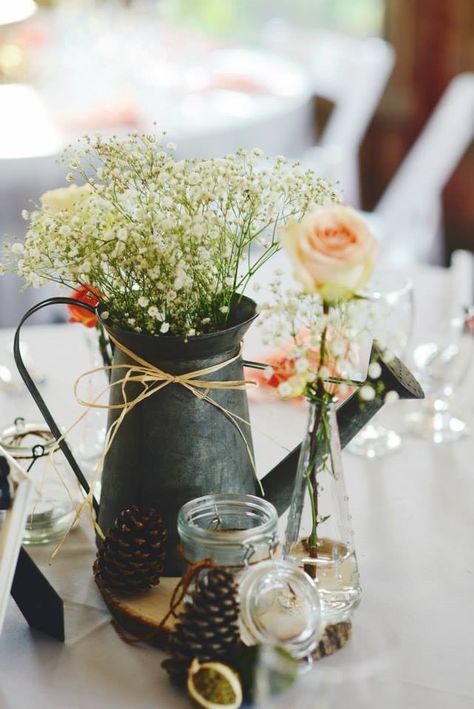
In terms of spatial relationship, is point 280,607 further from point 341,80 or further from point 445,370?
point 341,80

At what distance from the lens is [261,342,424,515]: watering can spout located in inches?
34.8

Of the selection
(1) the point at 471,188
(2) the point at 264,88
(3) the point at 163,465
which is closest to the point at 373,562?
(3) the point at 163,465

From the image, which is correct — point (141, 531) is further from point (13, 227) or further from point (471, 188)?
point (471, 188)

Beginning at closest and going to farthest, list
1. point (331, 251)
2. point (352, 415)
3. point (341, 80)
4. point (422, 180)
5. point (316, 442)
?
point (331, 251), point (316, 442), point (352, 415), point (422, 180), point (341, 80)

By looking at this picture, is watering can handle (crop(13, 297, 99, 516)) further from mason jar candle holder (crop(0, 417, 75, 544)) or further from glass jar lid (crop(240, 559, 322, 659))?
glass jar lid (crop(240, 559, 322, 659))

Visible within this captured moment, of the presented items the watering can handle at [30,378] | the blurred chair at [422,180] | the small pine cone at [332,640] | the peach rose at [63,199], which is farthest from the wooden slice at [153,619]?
the blurred chair at [422,180]

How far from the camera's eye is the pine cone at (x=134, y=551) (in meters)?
0.86

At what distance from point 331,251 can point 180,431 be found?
0.25m

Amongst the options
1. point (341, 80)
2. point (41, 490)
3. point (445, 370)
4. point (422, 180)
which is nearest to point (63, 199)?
point (41, 490)

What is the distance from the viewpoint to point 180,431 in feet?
2.87

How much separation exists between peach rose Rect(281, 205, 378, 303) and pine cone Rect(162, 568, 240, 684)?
0.24m

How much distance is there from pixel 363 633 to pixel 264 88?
2463 mm

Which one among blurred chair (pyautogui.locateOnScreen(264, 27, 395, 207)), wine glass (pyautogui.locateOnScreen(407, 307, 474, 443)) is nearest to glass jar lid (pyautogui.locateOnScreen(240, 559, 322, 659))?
wine glass (pyautogui.locateOnScreen(407, 307, 474, 443))

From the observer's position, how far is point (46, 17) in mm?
4008
